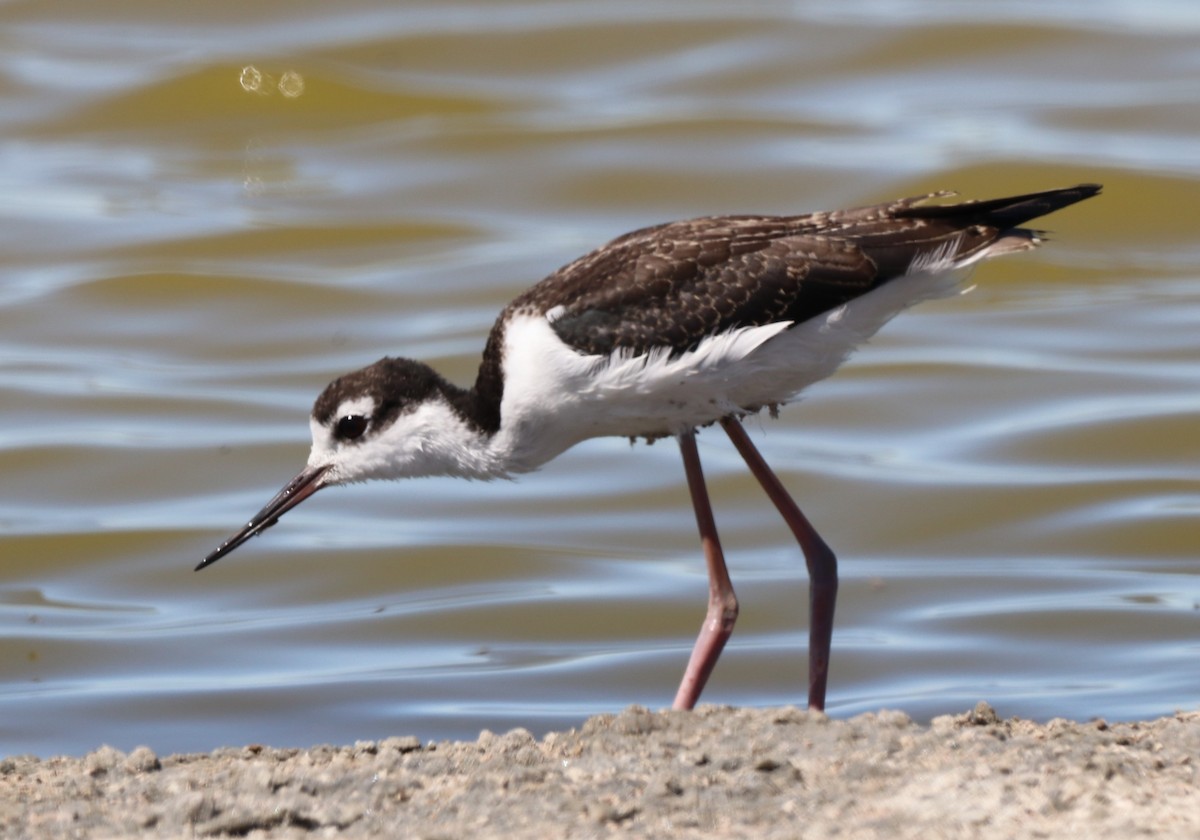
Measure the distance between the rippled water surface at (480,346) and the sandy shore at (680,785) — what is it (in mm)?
2024

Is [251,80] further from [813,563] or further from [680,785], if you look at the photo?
[680,785]

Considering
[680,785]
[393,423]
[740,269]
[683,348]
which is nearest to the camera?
[680,785]

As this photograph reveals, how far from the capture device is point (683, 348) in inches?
257

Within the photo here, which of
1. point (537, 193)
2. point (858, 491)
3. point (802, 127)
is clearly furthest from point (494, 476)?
point (802, 127)

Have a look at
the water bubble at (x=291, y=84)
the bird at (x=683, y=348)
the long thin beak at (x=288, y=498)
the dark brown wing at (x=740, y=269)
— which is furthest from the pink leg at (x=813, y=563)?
the water bubble at (x=291, y=84)

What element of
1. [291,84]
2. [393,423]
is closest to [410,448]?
[393,423]

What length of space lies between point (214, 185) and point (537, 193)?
256 cm

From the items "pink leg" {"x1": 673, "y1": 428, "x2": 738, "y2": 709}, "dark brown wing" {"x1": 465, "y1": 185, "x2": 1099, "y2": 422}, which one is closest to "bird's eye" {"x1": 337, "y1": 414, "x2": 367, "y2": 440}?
"dark brown wing" {"x1": 465, "y1": 185, "x2": 1099, "y2": 422}

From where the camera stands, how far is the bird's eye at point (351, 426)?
6891 millimetres

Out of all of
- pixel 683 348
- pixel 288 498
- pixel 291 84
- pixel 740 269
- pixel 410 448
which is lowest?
pixel 288 498

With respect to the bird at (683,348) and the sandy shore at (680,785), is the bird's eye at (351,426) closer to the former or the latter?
the bird at (683,348)

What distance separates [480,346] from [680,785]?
7552 mm

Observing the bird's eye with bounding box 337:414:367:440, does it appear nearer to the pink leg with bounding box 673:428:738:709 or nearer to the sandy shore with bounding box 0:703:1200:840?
the pink leg with bounding box 673:428:738:709

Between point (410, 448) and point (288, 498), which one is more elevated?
point (410, 448)
